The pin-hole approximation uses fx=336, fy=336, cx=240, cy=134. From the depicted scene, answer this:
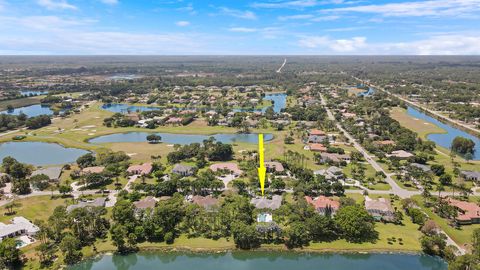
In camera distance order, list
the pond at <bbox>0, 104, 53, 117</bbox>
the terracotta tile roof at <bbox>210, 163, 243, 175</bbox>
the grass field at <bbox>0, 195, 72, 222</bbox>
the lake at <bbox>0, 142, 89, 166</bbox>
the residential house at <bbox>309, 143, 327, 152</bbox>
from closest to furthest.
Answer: the grass field at <bbox>0, 195, 72, 222</bbox>, the terracotta tile roof at <bbox>210, 163, 243, 175</bbox>, the lake at <bbox>0, 142, 89, 166</bbox>, the residential house at <bbox>309, 143, 327, 152</bbox>, the pond at <bbox>0, 104, 53, 117</bbox>

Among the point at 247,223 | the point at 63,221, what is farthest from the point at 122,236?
the point at 247,223

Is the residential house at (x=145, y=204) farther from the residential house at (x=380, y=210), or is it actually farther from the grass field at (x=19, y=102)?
the grass field at (x=19, y=102)

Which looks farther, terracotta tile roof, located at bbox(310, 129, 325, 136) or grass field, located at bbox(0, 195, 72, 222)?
terracotta tile roof, located at bbox(310, 129, 325, 136)

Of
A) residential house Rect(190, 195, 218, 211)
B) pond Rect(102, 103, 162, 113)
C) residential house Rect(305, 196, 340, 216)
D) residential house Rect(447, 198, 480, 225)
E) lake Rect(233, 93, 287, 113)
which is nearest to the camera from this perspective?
residential house Rect(447, 198, 480, 225)

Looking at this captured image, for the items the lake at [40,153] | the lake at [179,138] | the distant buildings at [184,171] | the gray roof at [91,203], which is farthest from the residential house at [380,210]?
the lake at [40,153]

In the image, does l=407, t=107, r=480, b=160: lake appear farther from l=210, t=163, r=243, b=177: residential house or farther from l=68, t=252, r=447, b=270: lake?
l=210, t=163, r=243, b=177: residential house

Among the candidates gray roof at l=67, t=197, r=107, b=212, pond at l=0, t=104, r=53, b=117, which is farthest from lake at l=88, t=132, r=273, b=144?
pond at l=0, t=104, r=53, b=117
